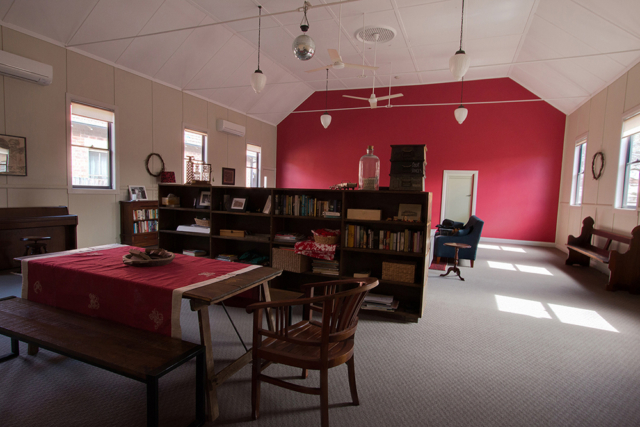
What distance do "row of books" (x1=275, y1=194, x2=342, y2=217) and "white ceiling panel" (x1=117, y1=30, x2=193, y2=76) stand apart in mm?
4536

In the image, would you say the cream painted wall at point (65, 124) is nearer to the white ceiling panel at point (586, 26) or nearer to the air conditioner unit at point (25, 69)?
the air conditioner unit at point (25, 69)

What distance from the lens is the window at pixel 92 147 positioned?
566 centimetres

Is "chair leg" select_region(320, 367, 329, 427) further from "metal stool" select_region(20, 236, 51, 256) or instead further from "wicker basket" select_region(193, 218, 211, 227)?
"metal stool" select_region(20, 236, 51, 256)

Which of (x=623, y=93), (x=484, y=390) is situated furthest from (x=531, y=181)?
(x=484, y=390)

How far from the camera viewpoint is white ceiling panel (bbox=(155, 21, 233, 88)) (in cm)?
639

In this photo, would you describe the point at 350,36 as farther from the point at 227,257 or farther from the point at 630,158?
the point at 630,158

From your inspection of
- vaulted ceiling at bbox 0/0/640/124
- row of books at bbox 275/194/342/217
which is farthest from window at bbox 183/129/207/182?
row of books at bbox 275/194/342/217

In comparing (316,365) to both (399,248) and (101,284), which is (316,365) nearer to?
(101,284)

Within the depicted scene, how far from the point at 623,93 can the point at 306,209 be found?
602 centimetres

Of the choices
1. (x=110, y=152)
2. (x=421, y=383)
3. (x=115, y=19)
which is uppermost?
(x=115, y=19)

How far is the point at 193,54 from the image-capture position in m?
6.68

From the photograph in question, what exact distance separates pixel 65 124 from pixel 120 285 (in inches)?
199

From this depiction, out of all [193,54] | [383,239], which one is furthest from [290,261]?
[193,54]

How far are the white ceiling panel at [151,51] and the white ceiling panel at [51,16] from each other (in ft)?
2.96
